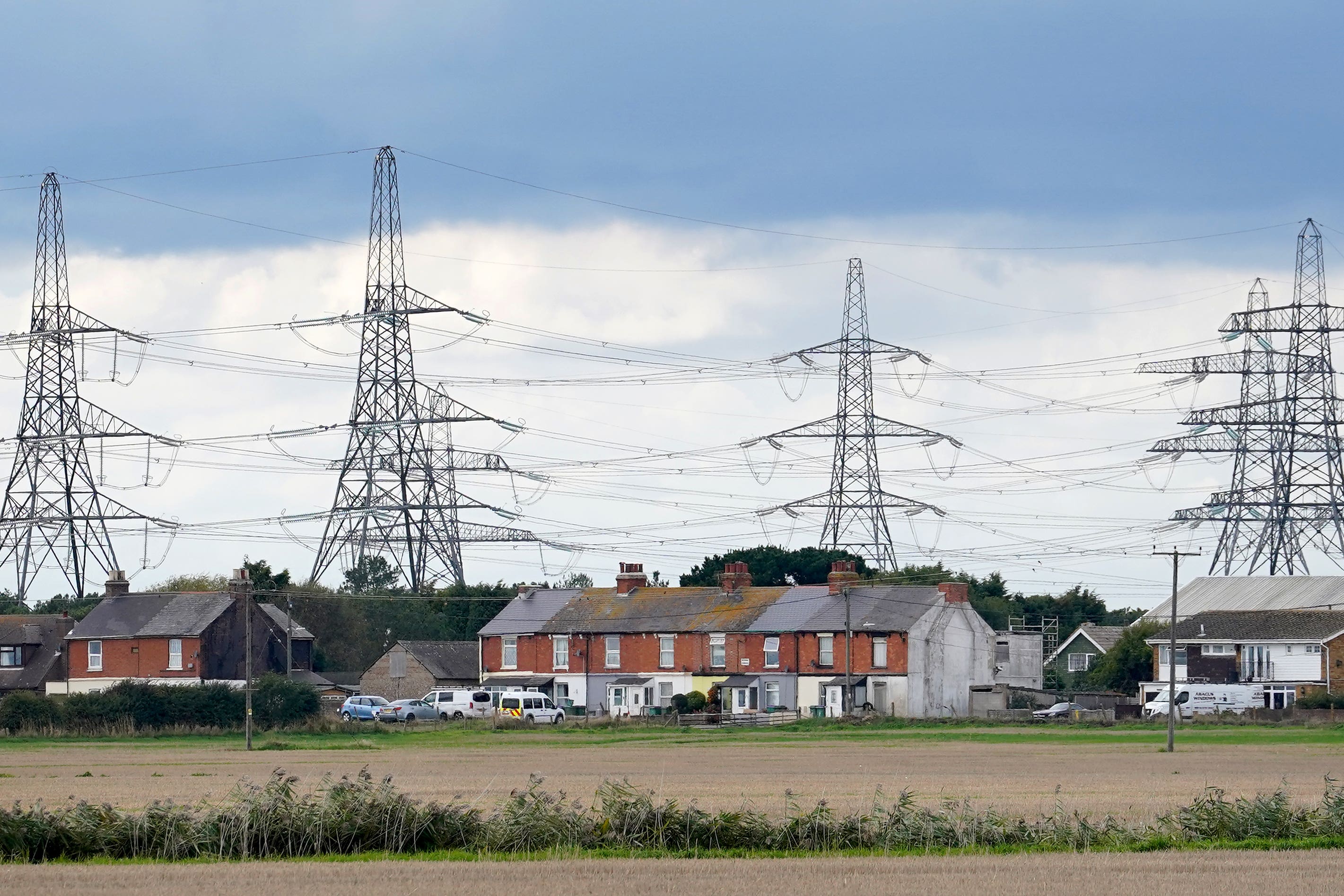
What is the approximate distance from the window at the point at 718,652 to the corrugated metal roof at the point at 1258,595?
27940mm

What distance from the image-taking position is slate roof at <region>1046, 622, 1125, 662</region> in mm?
125938

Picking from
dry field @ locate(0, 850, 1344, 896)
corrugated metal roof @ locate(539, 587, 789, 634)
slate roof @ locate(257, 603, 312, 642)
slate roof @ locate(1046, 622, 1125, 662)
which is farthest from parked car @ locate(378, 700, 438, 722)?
dry field @ locate(0, 850, 1344, 896)

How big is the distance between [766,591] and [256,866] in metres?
77.7

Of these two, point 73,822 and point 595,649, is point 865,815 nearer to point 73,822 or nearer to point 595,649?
point 73,822

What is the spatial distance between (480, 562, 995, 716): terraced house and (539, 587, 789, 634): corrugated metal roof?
82 mm

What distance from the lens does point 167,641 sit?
98375 mm

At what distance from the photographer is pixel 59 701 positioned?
81188 mm

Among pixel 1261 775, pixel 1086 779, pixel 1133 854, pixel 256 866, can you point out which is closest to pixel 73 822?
pixel 256 866

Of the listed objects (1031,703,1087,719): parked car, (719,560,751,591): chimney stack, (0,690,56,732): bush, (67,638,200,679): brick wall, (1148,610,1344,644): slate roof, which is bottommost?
(1031,703,1087,719): parked car

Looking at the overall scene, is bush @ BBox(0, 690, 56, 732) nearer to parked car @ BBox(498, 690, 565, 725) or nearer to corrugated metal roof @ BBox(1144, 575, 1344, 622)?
parked car @ BBox(498, 690, 565, 725)

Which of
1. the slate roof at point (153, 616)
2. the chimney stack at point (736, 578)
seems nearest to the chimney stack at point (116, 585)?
the slate roof at point (153, 616)

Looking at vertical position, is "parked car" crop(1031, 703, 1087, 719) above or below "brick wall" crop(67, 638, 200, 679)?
below

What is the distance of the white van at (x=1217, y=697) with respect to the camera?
99.2m

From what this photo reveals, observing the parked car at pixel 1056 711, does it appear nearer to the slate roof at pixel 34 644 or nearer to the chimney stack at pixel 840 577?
the chimney stack at pixel 840 577
